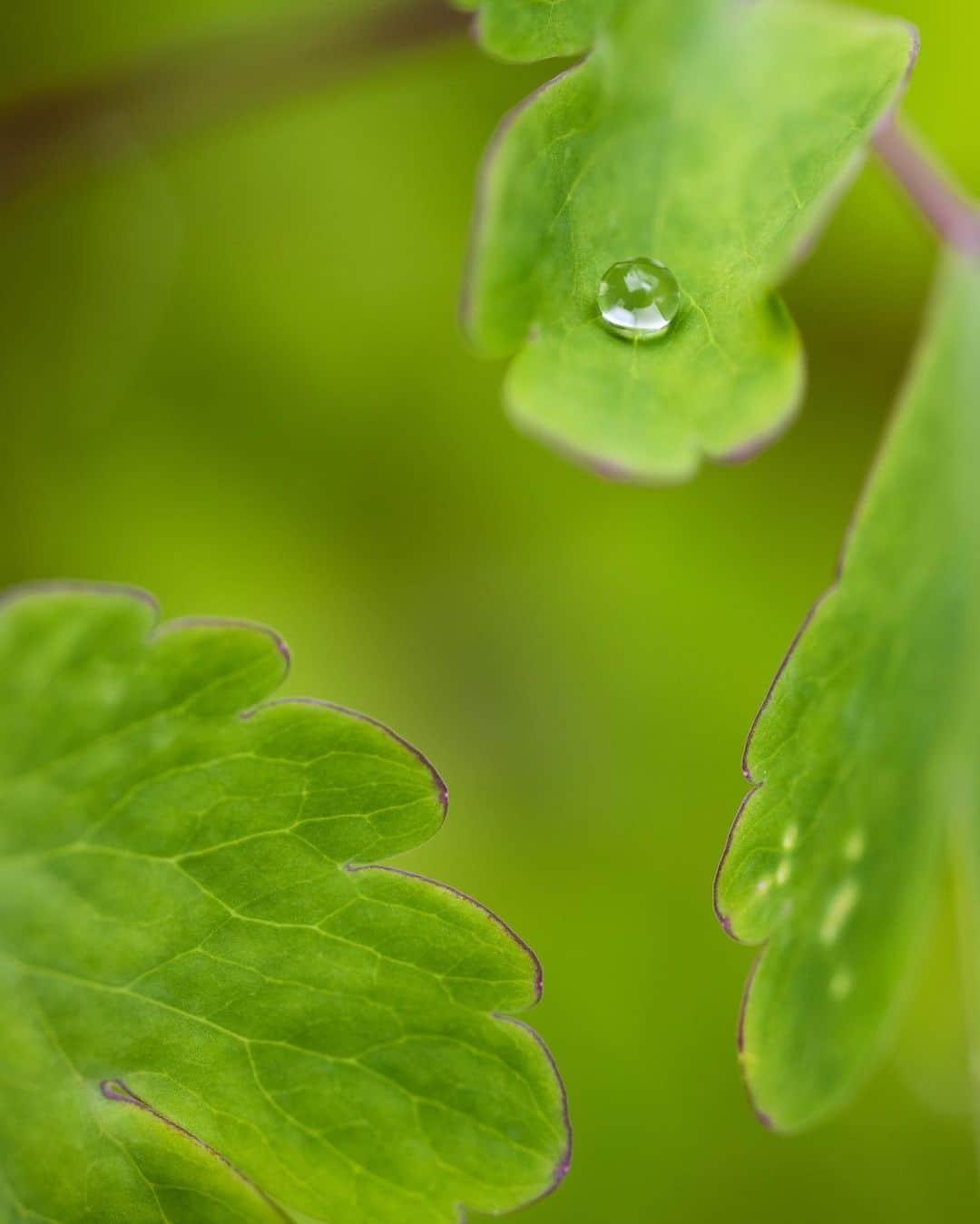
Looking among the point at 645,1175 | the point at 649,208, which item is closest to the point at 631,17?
the point at 649,208

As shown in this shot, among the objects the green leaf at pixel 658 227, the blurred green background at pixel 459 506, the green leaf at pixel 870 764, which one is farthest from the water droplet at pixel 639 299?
the blurred green background at pixel 459 506

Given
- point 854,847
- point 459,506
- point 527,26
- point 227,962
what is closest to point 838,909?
point 854,847

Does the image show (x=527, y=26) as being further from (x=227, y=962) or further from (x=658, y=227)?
(x=227, y=962)

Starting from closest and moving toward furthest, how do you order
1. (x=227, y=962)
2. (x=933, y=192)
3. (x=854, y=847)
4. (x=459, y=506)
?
1. (x=227, y=962)
2. (x=854, y=847)
3. (x=933, y=192)
4. (x=459, y=506)

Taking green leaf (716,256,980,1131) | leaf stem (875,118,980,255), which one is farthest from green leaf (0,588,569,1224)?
leaf stem (875,118,980,255)

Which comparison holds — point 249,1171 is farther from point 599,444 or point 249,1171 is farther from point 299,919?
point 599,444

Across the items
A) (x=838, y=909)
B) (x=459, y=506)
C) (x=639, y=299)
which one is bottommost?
(x=459, y=506)
